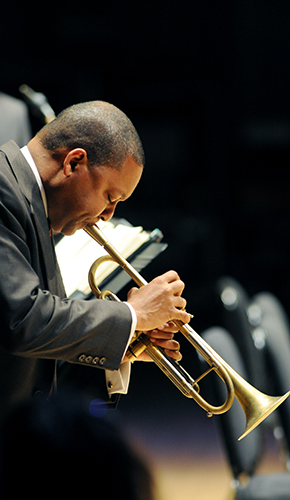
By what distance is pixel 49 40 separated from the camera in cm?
328

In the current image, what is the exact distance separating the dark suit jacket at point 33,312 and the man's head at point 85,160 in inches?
2.8

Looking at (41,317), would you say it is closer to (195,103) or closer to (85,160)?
(85,160)

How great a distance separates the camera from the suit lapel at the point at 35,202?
1.32 m

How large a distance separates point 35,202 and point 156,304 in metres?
0.39

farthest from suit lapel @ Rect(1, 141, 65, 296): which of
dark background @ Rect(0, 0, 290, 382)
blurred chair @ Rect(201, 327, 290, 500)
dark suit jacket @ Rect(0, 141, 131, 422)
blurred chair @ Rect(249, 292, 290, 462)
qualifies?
dark background @ Rect(0, 0, 290, 382)

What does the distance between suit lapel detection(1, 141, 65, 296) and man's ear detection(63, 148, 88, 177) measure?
0.09 meters

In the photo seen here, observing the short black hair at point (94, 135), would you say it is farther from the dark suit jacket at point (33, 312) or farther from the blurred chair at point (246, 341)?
the blurred chair at point (246, 341)

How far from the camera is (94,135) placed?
1.38 metres

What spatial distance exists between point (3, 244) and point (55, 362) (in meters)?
0.41

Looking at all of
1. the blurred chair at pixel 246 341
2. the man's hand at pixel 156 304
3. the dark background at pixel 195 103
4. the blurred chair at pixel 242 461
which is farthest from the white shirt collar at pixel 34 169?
the dark background at pixel 195 103

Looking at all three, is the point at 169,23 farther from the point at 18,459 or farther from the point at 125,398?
the point at 18,459

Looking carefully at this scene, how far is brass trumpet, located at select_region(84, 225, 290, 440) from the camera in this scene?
145cm

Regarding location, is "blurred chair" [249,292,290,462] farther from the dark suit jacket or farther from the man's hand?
the dark suit jacket

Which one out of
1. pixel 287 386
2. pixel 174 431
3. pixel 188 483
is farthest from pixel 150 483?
pixel 174 431
